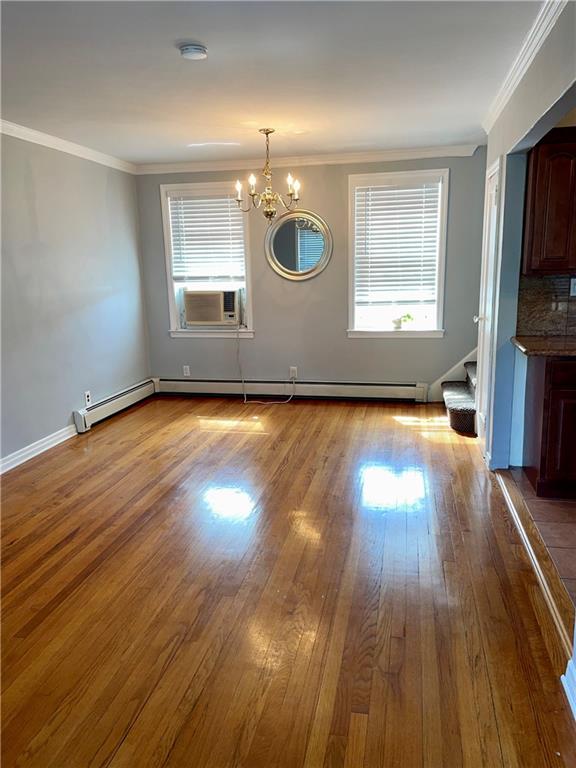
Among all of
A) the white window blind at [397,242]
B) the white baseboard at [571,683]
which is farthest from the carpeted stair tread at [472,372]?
the white baseboard at [571,683]

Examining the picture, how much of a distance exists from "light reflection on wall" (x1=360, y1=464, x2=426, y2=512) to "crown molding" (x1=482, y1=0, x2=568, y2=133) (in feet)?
8.30

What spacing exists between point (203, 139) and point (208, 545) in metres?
3.43

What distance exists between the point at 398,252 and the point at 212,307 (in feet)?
6.90

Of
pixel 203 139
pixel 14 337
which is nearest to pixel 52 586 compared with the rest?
pixel 14 337

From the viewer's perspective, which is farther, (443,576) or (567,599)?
(443,576)

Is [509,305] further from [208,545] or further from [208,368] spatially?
[208,368]

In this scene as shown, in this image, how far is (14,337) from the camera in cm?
408

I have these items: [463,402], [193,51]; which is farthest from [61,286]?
[463,402]

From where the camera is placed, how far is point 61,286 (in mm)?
4617

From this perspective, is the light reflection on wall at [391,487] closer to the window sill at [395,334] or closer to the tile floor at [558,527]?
the tile floor at [558,527]

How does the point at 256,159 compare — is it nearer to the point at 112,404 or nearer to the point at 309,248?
the point at 309,248

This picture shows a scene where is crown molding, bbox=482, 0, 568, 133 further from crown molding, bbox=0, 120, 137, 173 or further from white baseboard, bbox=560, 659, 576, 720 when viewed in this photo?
crown molding, bbox=0, 120, 137, 173

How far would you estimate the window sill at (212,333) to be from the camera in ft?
19.6

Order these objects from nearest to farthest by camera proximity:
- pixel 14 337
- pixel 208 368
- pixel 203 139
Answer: pixel 14 337 < pixel 203 139 < pixel 208 368
